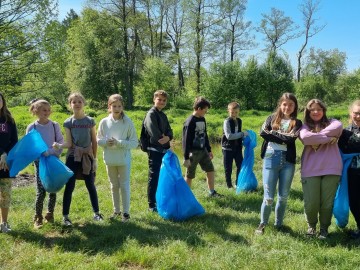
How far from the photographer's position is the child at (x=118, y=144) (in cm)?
481

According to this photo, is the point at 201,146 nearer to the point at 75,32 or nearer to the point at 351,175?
the point at 351,175

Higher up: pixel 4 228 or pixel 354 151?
pixel 354 151

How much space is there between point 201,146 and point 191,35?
26373mm

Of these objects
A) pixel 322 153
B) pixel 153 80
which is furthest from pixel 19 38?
pixel 153 80

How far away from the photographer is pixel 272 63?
98.2 feet

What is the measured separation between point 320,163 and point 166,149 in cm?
224

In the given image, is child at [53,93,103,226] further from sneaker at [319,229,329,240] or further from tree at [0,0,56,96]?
tree at [0,0,56,96]

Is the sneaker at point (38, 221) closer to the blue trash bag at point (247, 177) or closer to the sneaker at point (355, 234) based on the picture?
the blue trash bag at point (247, 177)

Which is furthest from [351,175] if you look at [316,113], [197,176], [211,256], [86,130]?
[197,176]

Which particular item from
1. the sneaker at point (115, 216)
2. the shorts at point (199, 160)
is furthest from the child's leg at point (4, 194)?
the shorts at point (199, 160)

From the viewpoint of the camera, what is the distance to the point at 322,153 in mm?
4129

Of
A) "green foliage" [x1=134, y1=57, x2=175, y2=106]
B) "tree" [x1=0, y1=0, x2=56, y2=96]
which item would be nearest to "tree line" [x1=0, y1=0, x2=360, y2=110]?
"green foliage" [x1=134, y1=57, x2=175, y2=106]

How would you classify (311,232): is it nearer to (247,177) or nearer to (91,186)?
(247,177)

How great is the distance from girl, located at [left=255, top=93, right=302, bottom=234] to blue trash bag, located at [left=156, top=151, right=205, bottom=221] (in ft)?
3.36
